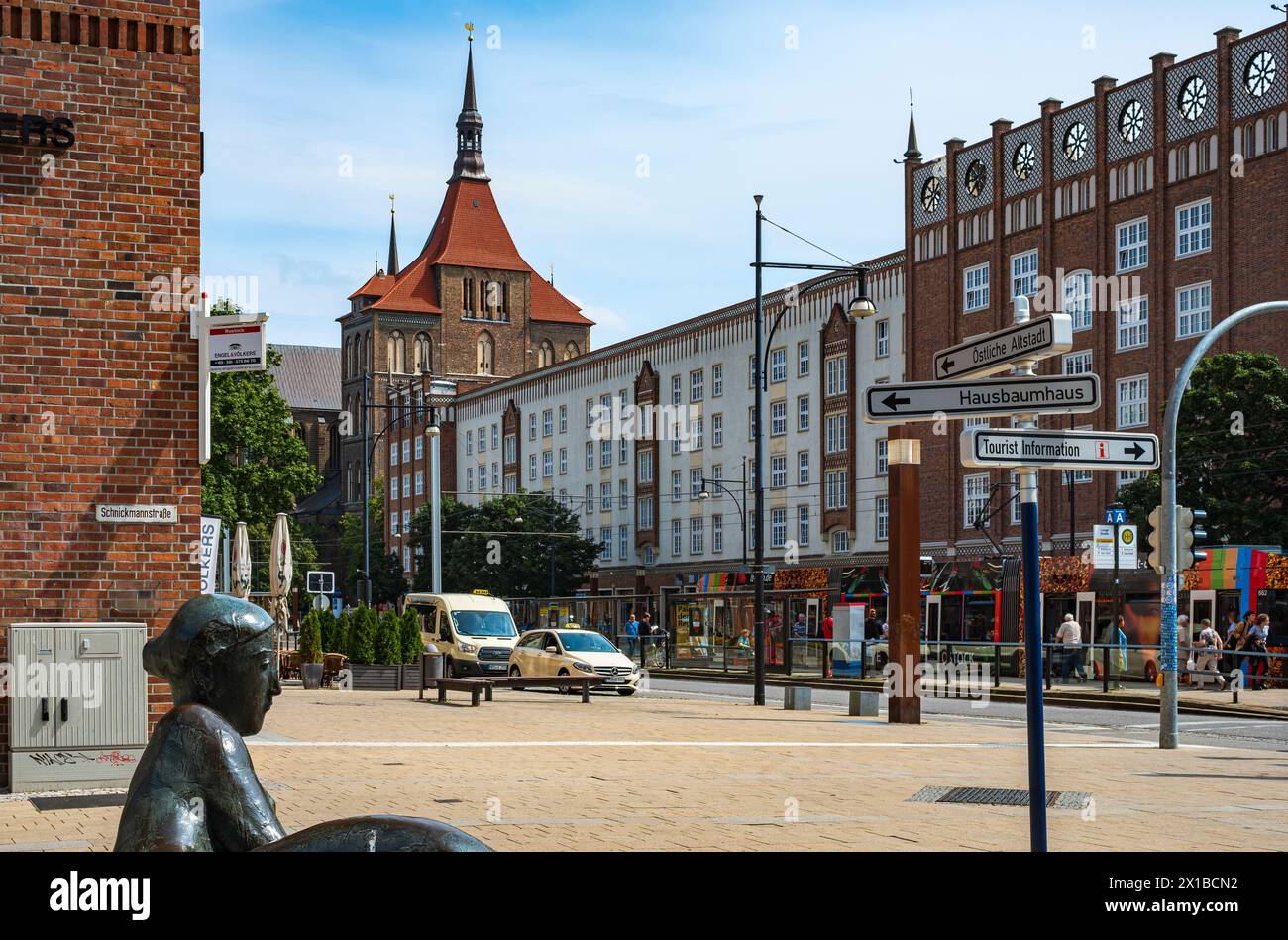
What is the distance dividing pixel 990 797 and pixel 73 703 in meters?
7.15

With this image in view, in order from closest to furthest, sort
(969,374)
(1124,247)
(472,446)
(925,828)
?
(969,374) < (925,828) < (1124,247) < (472,446)

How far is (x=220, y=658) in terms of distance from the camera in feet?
11.1

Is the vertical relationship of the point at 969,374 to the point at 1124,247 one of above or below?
below

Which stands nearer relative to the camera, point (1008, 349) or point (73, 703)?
point (1008, 349)

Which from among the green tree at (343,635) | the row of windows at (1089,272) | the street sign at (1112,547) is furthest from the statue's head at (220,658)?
the row of windows at (1089,272)

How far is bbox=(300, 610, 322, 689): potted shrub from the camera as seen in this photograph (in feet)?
101

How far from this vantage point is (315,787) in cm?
1271

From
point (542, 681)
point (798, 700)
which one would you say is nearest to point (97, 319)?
point (542, 681)

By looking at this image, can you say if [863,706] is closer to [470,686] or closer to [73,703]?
[470,686]

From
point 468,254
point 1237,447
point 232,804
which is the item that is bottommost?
point 232,804
